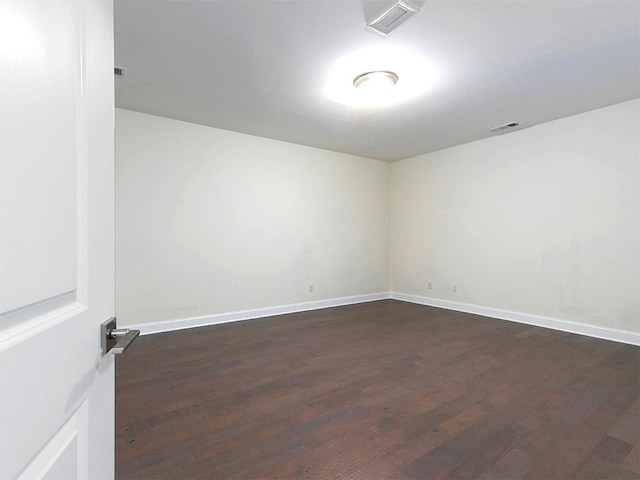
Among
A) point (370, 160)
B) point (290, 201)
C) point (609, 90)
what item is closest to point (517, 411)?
point (609, 90)

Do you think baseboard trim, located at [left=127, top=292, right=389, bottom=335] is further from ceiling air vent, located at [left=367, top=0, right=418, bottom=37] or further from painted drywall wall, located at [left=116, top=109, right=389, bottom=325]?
ceiling air vent, located at [left=367, top=0, right=418, bottom=37]

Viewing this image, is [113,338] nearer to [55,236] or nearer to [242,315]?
[55,236]

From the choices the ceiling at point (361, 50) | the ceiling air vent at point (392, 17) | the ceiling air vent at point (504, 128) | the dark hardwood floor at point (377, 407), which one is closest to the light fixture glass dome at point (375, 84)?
the ceiling at point (361, 50)

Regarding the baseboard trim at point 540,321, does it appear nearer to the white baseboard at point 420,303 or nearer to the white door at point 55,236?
the white baseboard at point 420,303

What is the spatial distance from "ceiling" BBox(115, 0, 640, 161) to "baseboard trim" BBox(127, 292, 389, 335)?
2552mm

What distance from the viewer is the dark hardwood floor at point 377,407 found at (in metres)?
1.63

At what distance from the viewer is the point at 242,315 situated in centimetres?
446

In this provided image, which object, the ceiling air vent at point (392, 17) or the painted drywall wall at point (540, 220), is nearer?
the ceiling air vent at point (392, 17)

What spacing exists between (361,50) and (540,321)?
4.00 m

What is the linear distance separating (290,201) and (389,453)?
150 inches

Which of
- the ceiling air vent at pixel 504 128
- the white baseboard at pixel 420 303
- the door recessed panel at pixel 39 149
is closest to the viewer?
the door recessed panel at pixel 39 149

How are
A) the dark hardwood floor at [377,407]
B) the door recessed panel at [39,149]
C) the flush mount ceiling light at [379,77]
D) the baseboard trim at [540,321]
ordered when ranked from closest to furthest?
1. the door recessed panel at [39,149]
2. the dark hardwood floor at [377,407]
3. the flush mount ceiling light at [379,77]
4. the baseboard trim at [540,321]

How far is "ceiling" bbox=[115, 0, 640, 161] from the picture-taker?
2.11m

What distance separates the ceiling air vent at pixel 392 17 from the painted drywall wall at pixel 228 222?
9.01 ft
